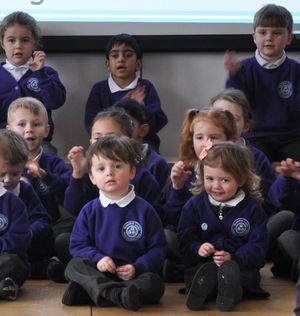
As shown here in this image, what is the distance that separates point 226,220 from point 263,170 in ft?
1.64

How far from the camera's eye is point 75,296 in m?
2.87

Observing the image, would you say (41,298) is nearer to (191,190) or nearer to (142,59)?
(191,190)

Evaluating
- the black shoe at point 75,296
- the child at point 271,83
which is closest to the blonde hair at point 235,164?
the black shoe at point 75,296

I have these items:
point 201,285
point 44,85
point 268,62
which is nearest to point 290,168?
point 201,285

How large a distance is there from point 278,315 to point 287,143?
4.32ft

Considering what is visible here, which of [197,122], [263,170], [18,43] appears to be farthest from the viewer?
[18,43]

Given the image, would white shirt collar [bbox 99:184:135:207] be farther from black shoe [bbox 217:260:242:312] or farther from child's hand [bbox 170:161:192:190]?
black shoe [bbox 217:260:242:312]

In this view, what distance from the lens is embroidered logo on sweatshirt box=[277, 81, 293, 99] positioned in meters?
4.03

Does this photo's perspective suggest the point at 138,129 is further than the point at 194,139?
Yes

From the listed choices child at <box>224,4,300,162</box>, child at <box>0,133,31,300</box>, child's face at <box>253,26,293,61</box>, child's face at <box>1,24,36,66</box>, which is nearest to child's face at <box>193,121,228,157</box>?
child at <box>0,133,31,300</box>

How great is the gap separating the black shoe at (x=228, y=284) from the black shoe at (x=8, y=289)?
2.20ft

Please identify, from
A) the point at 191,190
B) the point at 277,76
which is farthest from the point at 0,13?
the point at 191,190

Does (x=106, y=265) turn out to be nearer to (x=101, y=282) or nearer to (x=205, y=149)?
(x=101, y=282)

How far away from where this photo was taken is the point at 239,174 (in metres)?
2.94
